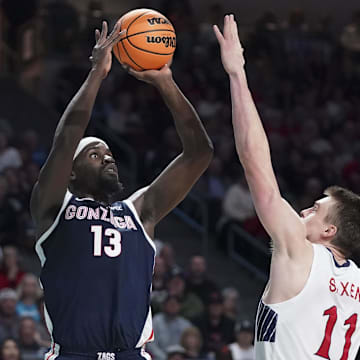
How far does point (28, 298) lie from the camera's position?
990cm

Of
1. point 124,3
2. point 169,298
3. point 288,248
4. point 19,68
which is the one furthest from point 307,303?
→ point 124,3

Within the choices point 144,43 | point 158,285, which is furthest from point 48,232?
point 158,285

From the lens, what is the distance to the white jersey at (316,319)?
169 inches

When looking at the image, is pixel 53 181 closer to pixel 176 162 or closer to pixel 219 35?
pixel 176 162

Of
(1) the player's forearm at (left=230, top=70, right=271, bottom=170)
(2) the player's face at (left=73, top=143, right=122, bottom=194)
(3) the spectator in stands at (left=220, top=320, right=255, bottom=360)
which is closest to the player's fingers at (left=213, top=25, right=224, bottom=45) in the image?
(1) the player's forearm at (left=230, top=70, right=271, bottom=170)

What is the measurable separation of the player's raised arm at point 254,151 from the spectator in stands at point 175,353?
18.1 feet

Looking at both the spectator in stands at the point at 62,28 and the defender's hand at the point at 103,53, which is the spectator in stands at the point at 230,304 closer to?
the spectator in stands at the point at 62,28

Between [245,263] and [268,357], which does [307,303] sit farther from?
[245,263]

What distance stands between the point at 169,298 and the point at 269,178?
626 cm

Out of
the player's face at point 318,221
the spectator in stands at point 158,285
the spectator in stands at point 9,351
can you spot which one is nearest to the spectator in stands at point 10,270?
the spectator in stands at point 9,351

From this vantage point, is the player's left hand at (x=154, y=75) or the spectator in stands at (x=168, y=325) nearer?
the player's left hand at (x=154, y=75)

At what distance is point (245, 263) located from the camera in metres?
12.9

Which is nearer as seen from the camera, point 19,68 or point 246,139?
point 246,139

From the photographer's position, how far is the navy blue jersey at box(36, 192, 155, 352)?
456 cm
